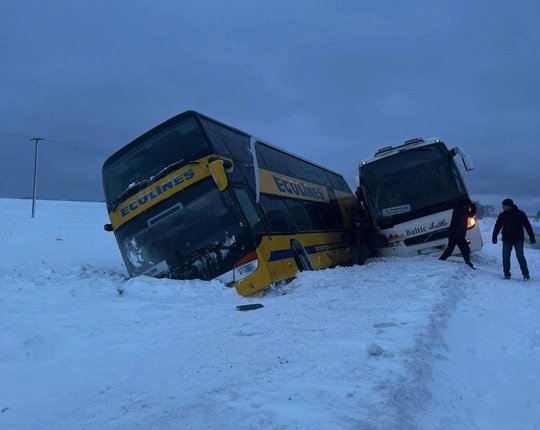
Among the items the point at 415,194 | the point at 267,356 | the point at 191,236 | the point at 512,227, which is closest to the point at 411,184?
the point at 415,194

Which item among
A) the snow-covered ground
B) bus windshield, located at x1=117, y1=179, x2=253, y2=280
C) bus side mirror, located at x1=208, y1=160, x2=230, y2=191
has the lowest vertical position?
the snow-covered ground

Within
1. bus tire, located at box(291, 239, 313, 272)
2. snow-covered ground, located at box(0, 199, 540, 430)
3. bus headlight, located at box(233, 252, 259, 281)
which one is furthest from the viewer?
bus tire, located at box(291, 239, 313, 272)

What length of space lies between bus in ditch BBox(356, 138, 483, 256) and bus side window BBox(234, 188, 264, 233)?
5.85 meters

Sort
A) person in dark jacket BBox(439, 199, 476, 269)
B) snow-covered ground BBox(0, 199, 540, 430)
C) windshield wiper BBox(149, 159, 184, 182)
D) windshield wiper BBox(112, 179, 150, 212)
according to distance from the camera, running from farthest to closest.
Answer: person in dark jacket BBox(439, 199, 476, 269), windshield wiper BBox(112, 179, 150, 212), windshield wiper BBox(149, 159, 184, 182), snow-covered ground BBox(0, 199, 540, 430)

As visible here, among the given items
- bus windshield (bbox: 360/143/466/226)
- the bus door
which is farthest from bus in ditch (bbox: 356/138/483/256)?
the bus door

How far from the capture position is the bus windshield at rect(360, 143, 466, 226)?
1284cm

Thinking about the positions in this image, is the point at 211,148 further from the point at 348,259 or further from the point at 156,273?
the point at 348,259

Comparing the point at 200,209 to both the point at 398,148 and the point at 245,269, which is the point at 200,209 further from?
the point at 398,148

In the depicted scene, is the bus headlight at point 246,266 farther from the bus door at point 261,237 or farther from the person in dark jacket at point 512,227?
the person in dark jacket at point 512,227

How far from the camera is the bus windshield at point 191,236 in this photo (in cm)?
830

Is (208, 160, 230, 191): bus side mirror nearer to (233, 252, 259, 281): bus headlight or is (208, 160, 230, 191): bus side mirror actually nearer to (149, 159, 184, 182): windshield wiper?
(149, 159, 184, 182): windshield wiper

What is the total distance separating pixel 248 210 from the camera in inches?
338

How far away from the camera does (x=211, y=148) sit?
335 inches

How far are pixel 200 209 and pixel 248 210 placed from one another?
87cm
